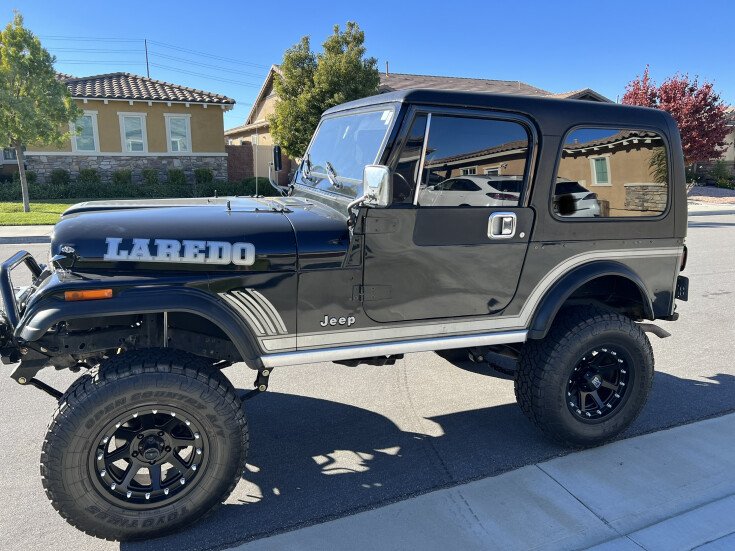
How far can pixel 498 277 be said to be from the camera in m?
3.15

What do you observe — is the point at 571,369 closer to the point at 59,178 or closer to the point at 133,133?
the point at 59,178

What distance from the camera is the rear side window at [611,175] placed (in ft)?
10.8

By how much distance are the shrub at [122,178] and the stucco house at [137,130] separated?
1.36 feet

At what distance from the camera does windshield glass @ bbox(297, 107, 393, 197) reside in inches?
121

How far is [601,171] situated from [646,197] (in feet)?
1.29

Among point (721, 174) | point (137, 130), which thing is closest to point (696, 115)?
point (721, 174)

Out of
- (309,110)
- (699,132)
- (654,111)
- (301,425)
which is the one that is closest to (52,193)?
(309,110)

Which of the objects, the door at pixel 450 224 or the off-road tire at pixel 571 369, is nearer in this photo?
the door at pixel 450 224

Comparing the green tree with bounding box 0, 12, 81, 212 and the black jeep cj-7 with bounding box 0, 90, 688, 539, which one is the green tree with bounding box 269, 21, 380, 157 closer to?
the green tree with bounding box 0, 12, 81, 212

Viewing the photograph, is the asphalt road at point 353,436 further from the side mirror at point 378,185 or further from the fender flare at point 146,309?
the side mirror at point 378,185

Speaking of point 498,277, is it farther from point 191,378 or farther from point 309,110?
point 309,110

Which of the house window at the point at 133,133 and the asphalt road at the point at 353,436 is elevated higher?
the house window at the point at 133,133

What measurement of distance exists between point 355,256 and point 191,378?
0.98m

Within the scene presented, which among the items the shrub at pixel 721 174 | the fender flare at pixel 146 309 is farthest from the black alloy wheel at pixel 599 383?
the shrub at pixel 721 174
